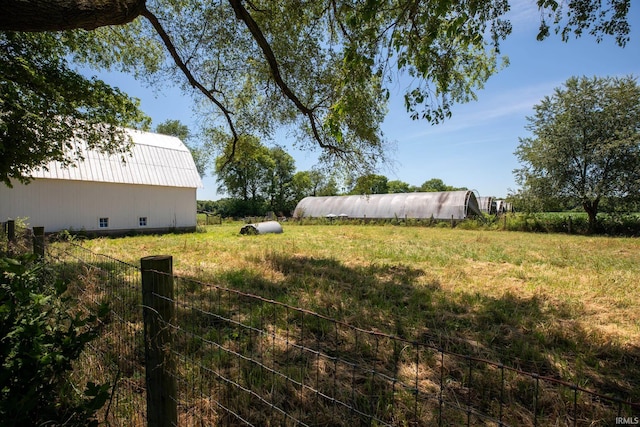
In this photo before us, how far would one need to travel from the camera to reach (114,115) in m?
8.40

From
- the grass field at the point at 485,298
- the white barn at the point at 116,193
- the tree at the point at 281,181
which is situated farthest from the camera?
the tree at the point at 281,181

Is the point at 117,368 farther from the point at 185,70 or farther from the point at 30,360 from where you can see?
the point at 185,70

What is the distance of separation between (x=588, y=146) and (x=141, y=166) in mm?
28293

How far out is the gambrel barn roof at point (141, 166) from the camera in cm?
1665

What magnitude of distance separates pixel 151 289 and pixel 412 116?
529 cm

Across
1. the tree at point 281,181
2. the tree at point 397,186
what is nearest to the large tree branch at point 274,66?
the tree at point 281,181

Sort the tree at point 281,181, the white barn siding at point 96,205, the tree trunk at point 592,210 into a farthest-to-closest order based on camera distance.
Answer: the tree at point 281,181
the tree trunk at point 592,210
the white barn siding at point 96,205

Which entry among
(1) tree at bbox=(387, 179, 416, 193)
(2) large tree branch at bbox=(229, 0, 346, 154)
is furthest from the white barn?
(1) tree at bbox=(387, 179, 416, 193)

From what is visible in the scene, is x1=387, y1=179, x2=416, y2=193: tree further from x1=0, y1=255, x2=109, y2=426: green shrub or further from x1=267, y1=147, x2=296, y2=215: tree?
x1=0, y1=255, x2=109, y2=426: green shrub

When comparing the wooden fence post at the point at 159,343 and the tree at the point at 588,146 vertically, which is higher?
the tree at the point at 588,146

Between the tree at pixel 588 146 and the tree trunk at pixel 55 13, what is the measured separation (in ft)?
83.7

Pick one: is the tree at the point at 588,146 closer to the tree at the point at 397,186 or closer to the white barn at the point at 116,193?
the white barn at the point at 116,193

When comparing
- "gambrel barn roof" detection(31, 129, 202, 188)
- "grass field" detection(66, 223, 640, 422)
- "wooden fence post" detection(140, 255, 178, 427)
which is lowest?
"grass field" detection(66, 223, 640, 422)

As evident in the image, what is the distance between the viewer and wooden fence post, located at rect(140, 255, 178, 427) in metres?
2.23
